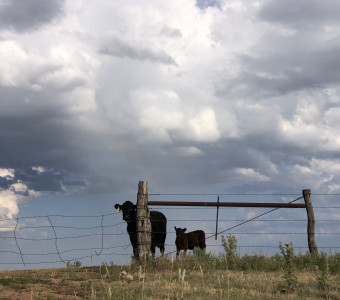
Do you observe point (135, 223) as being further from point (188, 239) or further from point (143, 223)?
point (188, 239)

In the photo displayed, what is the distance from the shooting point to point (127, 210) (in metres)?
15.1

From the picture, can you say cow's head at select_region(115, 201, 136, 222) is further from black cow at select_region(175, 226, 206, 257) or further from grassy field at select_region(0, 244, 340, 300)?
grassy field at select_region(0, 244, 340, 300)

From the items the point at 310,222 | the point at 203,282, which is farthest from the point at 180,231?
the point at 203,282

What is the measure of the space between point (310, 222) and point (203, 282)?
21.3 feet

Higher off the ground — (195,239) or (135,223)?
(135,223)

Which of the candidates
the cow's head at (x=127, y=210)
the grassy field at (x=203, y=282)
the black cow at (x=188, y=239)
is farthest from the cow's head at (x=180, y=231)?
the grassy field at (x=203, y=282)

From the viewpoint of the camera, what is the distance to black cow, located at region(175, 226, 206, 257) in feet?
53.4

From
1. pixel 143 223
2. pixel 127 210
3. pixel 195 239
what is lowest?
pixel 195 239

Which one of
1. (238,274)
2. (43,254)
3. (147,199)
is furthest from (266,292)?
(43,254)

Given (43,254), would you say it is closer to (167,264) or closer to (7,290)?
(167,264)

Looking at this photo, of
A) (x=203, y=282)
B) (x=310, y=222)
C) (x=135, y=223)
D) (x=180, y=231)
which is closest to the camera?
(x=203, y=282)

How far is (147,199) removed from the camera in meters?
13.6

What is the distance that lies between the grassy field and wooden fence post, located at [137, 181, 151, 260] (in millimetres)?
940

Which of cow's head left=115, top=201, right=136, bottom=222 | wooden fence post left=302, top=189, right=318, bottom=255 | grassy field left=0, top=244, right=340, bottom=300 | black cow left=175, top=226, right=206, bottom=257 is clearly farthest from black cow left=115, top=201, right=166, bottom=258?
wooden fence post left=302, top=189, right=318, bottom=255
